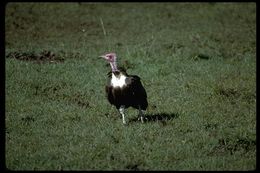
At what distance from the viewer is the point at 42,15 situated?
77.0ft

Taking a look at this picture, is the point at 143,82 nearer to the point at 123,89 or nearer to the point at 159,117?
the point at 159,117

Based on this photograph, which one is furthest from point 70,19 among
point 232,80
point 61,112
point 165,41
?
point 61,112

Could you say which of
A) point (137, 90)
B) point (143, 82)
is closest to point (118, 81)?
point (137, 90)

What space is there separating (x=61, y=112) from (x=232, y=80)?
17.6 feet

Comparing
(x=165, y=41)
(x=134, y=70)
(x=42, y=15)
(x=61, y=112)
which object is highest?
(x=42, y=15)

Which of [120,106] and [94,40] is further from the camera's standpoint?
[94,40]

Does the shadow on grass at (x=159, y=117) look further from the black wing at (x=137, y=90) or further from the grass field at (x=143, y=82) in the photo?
the black wing at (x=137, y=90)

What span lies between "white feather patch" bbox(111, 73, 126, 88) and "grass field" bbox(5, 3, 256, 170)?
2.88 ft

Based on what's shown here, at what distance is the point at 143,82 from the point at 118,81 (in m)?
3.93

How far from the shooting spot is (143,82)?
14445 millimetres

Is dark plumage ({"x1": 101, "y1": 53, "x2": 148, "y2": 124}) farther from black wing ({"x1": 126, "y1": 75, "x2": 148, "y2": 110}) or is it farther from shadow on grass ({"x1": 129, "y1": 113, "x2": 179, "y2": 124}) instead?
shadow on grass ({"x1": 129, "y1": 113, "x2": 179, "y2": 124})

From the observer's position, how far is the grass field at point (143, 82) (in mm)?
9234

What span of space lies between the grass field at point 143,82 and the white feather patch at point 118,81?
0.88 m
